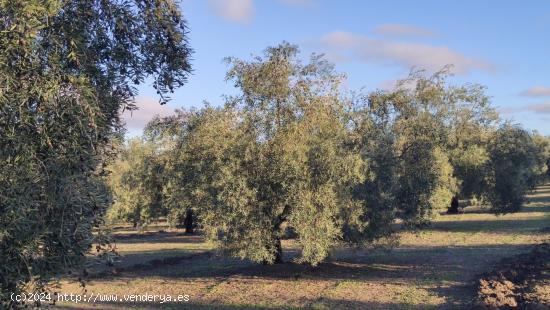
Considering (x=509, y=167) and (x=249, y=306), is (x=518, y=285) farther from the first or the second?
(x=509, y=167)

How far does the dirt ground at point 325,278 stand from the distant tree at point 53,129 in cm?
711

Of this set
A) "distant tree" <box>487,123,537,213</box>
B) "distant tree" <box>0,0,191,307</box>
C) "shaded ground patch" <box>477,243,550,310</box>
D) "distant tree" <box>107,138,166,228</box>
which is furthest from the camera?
"distant tree" <box>107,138,166,228</box>

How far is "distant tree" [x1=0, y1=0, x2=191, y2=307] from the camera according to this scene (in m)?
5.21

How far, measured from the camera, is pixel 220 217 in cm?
1812

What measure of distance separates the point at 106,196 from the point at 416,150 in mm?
21766

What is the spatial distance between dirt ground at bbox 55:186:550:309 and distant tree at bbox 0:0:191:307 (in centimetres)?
711

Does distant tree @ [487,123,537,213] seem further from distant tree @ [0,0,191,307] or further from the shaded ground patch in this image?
distant tree @ [0,0,191,307]

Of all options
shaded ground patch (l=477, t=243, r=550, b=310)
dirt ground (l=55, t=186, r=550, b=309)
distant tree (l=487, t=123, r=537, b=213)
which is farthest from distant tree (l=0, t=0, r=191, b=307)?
distant tree (l=487, t=123, r=537, b=213)

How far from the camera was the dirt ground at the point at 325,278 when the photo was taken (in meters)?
15.7

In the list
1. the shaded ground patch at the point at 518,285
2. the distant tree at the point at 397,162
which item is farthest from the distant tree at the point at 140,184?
the shaded ground patch at the point at 518,285

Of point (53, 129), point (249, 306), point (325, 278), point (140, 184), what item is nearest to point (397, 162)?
point (325, 278)

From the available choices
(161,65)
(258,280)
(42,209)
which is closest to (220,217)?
(258,280)

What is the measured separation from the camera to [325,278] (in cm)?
1966

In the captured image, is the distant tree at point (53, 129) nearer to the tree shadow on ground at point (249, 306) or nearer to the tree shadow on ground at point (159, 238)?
the tree shadow on ground at point (249, 306)
